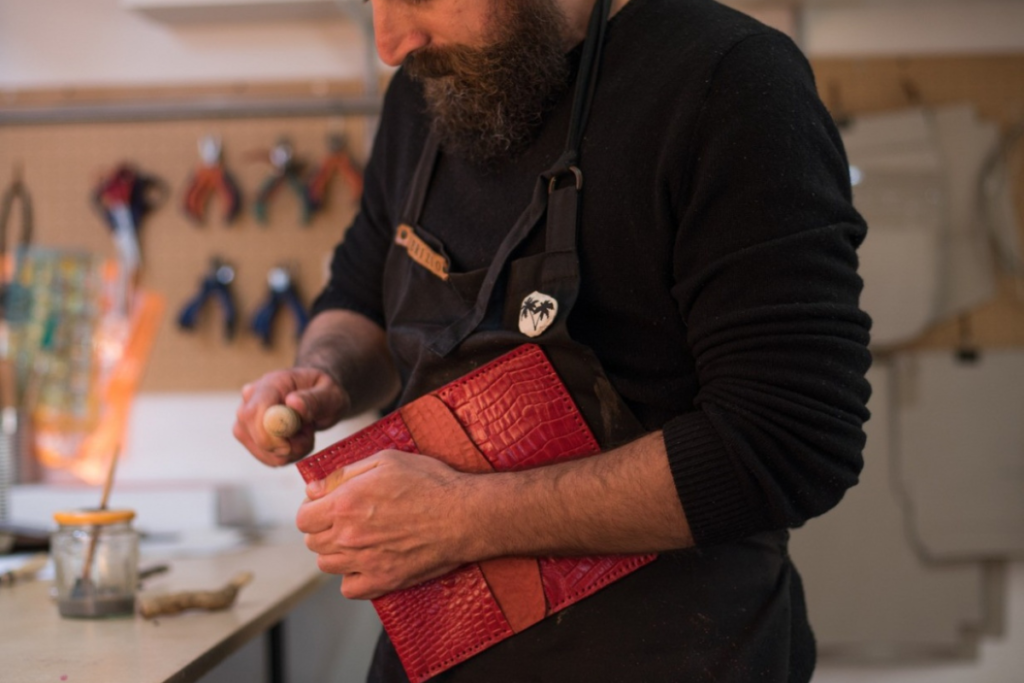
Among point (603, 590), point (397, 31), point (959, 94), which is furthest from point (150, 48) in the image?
point (603, 590)

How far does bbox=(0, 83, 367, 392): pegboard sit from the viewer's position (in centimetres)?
251

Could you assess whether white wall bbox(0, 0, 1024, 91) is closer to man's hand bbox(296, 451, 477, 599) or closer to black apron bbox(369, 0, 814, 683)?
black apron bbox(369, 0, 814, 683)

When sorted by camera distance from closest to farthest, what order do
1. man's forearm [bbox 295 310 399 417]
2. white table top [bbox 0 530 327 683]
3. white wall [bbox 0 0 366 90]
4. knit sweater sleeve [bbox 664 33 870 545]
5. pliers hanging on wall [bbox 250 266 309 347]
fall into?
knit sweater sleeve [bbox 664 33 870 545] → white table top [bbox 0 530 327 683] → man's forearm [bbox 295 310 399 417] → pliers hanging on wall [bbox 250 266 309 347] → white wall [bbox 0 0 366 90]

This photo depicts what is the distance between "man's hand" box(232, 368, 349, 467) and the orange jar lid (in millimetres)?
249

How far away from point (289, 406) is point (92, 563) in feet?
1.30

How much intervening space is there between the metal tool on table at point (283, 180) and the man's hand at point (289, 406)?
1.42 metres

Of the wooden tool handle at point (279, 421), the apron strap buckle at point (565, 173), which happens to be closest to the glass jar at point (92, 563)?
the wooden tool handle at point (279, 421)

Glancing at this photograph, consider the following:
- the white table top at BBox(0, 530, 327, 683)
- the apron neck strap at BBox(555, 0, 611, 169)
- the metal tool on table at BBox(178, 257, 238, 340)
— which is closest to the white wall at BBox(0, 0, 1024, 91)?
the metal tool on table at BBox(178, 257, 238, 340)

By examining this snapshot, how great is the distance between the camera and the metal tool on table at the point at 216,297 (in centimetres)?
246

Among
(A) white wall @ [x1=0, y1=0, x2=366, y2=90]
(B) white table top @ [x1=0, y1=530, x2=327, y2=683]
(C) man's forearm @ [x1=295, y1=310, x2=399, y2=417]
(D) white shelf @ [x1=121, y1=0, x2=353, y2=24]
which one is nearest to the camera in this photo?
(B) white table top @ [x1=0, y1=530, x2=327, y2=683]

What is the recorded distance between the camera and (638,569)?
853 mm

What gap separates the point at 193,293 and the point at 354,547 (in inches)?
72.9

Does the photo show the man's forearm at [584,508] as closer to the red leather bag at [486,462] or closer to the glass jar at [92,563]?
the red leather bag at [486,462]

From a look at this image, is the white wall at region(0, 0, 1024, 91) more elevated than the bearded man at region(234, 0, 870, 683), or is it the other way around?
the bearded man at region(234, 0, 870, 683)
